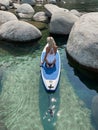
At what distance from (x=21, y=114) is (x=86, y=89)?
3.39 meters

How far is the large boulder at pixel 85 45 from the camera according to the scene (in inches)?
503

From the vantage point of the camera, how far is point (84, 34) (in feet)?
45.1

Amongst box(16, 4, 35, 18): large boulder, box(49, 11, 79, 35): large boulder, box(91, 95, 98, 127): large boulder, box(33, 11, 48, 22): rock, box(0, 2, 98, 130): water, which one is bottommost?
box(16, 4, 35, 18): large boulder

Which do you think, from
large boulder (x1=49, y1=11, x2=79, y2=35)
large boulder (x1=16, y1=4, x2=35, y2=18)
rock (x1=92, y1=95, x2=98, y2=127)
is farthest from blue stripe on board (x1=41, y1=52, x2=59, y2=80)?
large boulder (x1=16, y1=4, x2=35, y2=18)

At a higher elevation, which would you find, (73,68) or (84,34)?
(84,34)

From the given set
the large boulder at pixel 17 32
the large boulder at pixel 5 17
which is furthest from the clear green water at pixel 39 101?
the large boulder at pixel 5 17

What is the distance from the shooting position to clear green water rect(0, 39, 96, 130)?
9273 mm

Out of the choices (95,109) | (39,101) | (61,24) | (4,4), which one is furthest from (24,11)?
(95,109)

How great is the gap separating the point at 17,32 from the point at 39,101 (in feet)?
23.3

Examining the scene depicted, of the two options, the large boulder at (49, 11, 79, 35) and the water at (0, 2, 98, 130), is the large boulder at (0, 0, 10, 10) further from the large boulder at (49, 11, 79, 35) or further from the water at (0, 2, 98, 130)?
the water at (0, 2, 98, 130)

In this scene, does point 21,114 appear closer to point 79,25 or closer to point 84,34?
point 84,34

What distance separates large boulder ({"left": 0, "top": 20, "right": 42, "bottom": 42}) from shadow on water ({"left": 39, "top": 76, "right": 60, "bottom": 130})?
5.64m

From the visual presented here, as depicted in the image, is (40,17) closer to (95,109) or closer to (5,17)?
(5,17)

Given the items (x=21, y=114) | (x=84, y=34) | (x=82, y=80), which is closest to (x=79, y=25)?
(x=84, y=34)
